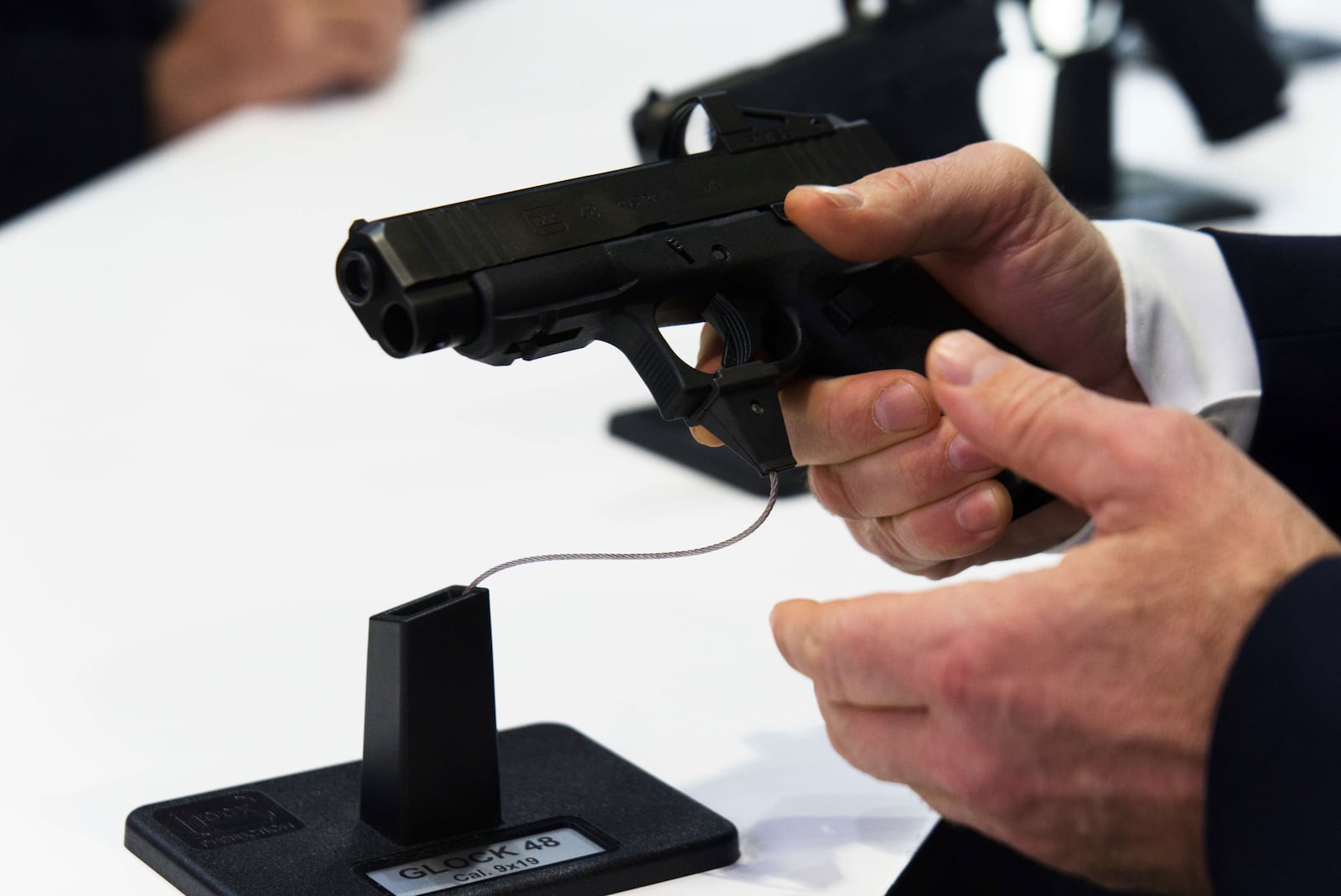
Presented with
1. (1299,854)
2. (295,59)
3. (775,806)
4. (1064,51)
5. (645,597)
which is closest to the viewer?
(1299,854)

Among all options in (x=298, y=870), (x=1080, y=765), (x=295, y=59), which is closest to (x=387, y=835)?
(x=298, y=870)

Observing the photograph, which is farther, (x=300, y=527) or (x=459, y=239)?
(x=300, y=527)

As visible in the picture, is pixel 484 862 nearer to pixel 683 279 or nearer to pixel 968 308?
pixel 683 279

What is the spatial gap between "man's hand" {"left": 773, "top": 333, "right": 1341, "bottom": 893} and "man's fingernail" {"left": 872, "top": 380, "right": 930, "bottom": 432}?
17cm

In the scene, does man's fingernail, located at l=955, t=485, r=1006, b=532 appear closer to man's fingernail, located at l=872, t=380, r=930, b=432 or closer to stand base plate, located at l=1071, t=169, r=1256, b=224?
man's fingernail, located at l=872, t=380, r=930, b=432

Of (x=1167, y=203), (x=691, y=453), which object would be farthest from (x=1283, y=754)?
(x=1167, y=203)

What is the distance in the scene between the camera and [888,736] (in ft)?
1.77

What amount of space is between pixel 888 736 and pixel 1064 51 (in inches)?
36.3

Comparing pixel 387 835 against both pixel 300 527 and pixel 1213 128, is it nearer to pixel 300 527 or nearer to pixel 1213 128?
pixel 300 527

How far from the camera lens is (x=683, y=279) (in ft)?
2.05

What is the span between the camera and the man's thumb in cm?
51

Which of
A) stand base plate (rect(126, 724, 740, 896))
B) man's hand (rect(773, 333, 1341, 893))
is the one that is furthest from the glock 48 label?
man's hand (rect(773, 333, 1341, 893))

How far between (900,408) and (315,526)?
36cm

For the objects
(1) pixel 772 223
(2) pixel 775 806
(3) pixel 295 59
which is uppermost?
(3) pixel 295 59
